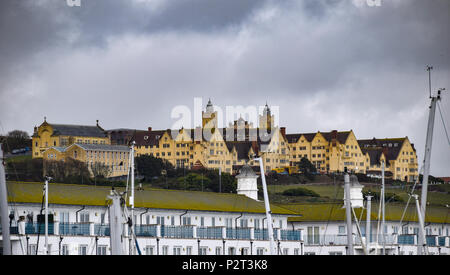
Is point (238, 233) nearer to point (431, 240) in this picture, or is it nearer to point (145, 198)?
point (145, 198)

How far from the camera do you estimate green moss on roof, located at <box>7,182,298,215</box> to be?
95812 millimetres

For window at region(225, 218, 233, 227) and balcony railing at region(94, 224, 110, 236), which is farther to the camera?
window at region(225, 218, 233, 227)

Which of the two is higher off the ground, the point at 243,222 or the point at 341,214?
the point at 341,214

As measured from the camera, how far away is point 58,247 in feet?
291

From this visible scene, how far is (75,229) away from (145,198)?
53.9 feet

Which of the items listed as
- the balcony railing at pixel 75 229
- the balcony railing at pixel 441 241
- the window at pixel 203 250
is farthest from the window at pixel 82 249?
the balcony railing at pixel 441 241

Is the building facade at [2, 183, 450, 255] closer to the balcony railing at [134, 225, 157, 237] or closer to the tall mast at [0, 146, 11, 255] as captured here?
the balcony railing at [134, 225, 157, 237]

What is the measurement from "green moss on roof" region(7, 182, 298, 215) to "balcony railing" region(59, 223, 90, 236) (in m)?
2.79

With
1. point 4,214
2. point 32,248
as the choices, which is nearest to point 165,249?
point 32,248

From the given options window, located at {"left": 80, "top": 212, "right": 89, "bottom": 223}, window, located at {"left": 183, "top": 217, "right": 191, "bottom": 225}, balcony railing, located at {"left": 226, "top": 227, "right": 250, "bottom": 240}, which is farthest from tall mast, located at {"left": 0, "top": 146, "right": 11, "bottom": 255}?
balcony railing, located at {"left": 226, "top": 227, "right": 250, "bottom": 240}

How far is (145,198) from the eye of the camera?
108500 mm
